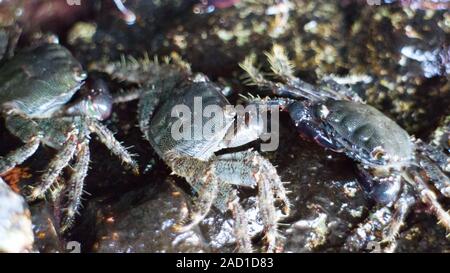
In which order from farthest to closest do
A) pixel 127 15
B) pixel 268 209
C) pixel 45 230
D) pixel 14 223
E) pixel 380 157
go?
pixel 127 15 < pixel 380 157 < pixel 268 209 < pixel 45 230 < pixel 14 223

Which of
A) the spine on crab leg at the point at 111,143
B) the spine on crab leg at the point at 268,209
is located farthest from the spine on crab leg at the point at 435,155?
the spine on crab leg at the point at 111,143

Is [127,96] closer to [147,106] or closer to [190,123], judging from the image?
[147,106]

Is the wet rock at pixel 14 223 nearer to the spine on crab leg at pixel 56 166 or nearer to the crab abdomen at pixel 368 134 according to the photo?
the spine on crab leg at pixel 56 166

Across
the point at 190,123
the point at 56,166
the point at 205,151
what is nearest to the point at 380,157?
the point at 205,151

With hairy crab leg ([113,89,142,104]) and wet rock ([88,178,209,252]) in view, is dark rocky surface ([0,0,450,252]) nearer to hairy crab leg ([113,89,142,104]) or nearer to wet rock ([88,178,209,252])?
wet rock ([88,178,209,252])

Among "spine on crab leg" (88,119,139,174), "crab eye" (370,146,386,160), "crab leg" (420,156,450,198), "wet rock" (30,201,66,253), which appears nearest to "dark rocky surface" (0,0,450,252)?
"wet rock" (30,201,66,253)
